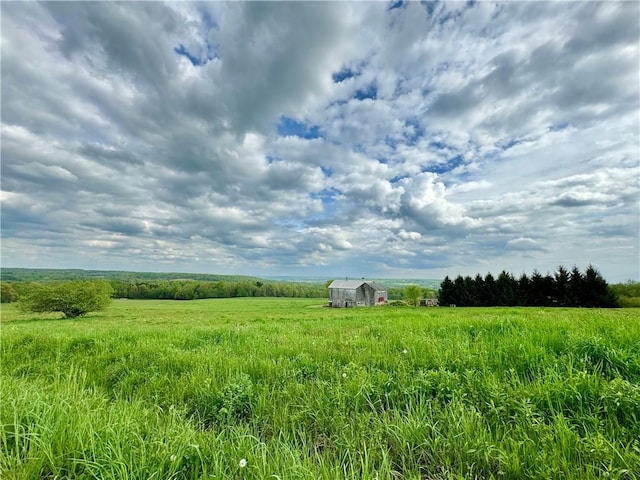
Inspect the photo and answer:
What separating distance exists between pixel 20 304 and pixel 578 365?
243 feet

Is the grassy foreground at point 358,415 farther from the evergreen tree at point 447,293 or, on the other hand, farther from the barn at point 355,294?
the barn at point 355,294

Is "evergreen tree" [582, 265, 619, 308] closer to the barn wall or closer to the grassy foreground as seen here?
the barn wall

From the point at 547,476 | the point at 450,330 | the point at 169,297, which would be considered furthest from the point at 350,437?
the point at 169,297

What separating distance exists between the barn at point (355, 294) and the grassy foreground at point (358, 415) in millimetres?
85071

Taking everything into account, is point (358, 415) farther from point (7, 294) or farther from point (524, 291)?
point (7, 294)

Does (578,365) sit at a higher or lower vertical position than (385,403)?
higher

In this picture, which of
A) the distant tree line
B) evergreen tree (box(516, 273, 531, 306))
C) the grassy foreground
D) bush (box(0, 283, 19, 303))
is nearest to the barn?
evergreen tree (box(516, 273, 531, 306))

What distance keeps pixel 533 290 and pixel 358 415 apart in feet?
249

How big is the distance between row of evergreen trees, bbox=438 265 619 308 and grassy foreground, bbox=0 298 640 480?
2708 inches

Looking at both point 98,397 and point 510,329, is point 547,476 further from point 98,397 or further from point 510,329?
point 98,397

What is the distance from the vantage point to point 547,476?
2064 mm

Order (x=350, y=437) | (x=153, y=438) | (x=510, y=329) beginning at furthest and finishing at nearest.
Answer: (x=510, y=329) → (x=350, y=437) → (x=153, y=438)

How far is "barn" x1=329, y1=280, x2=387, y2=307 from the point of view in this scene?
88625mm

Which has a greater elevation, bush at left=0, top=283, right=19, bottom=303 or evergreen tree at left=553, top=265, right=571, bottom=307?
evergreen tree at left=553, top=265, right=571, bottom=307
